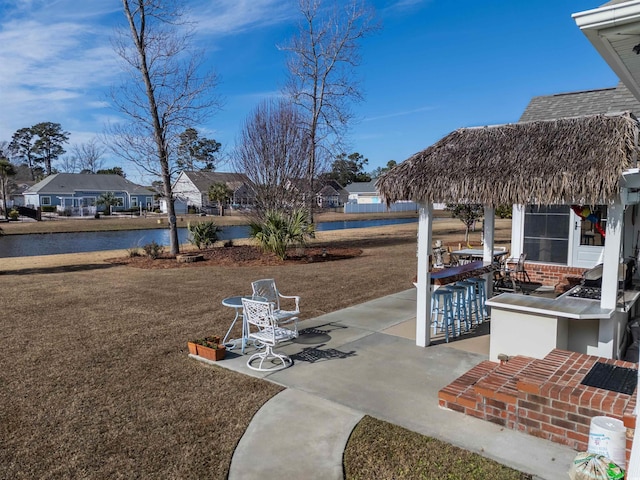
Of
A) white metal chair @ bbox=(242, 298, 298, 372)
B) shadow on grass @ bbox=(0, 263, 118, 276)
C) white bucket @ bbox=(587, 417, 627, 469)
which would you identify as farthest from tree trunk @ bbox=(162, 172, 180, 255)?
white bucket @ bbox=(587, 417, 627, 469)

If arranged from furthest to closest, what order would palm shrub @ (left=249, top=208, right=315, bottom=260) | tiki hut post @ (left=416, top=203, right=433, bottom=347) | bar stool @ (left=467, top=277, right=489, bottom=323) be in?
1. palm shrub @ (left=249, top=208, right=315, bottom=260)
2. bar stool @ (left=467, top=277, right=489, bottom=323)
3. tiki hut post @ (left=416, top=203, right=433, bottom=347)

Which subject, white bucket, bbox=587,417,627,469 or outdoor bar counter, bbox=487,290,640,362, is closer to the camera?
white bucket, bbox=587,417,627,469

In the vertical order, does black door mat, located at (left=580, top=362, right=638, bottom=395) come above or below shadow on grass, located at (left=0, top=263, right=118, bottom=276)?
above

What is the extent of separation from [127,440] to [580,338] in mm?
5478

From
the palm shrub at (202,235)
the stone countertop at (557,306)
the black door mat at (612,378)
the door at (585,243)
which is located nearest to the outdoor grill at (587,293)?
the stone countertop at (557,306)

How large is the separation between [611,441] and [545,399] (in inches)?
30.8

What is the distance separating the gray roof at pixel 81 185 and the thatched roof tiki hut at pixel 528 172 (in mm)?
55733

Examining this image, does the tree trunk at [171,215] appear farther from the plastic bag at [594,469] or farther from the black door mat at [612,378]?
the plastic bag at [594,469]

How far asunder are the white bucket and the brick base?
0.92 feet

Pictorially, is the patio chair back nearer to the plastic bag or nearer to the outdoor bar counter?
the outdoor bar counter

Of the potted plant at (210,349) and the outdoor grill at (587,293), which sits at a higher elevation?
the outdoor grill at (587,293)

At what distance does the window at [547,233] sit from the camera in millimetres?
10516

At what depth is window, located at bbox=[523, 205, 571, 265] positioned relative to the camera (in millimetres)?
10516

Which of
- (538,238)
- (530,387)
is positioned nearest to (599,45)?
(530,387)
